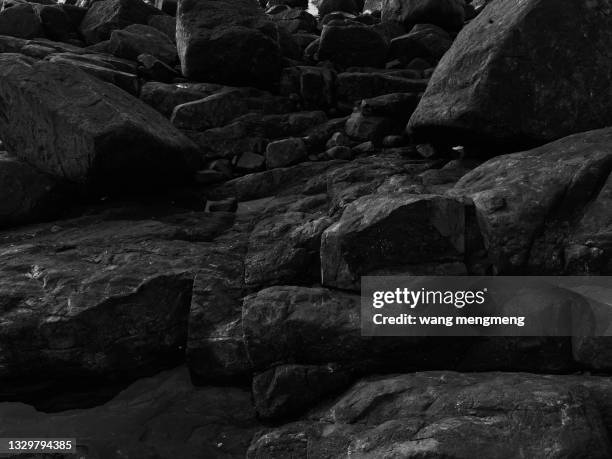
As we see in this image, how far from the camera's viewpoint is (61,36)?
19.8 metres

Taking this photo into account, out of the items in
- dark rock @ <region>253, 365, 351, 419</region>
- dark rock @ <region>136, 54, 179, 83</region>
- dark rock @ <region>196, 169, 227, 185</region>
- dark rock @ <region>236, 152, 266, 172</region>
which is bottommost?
dark rock @ <region>253, 365, 351, 419</region>

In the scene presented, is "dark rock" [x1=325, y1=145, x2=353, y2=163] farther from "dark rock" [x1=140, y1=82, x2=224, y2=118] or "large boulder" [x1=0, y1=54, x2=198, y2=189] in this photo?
"dark rock" [x1=140, y1=82, x2=224, y2=118]

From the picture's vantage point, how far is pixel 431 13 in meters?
21.6

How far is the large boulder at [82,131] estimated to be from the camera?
1009 cm

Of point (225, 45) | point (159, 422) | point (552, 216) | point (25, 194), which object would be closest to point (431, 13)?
point (225, 45)

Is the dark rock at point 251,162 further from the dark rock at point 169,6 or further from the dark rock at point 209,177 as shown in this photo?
the dark rock at point 169,6

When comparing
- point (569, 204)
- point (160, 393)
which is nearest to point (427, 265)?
point (569, 204)

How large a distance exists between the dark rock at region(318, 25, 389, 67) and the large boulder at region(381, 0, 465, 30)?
4208 millimetres

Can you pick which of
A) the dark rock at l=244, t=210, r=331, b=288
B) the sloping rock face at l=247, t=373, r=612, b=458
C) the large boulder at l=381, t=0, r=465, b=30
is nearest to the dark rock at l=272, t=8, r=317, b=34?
the large boulder at l=381, t=0, r=465, b=30

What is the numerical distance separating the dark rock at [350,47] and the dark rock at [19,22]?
30.6ft

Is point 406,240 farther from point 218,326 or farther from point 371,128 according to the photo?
point 371,128

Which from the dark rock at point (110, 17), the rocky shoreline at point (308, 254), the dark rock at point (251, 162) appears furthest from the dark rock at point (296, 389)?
the dark rock at point (110, 17)

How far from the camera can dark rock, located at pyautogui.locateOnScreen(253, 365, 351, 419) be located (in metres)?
6.32

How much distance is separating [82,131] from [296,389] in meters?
6.15
